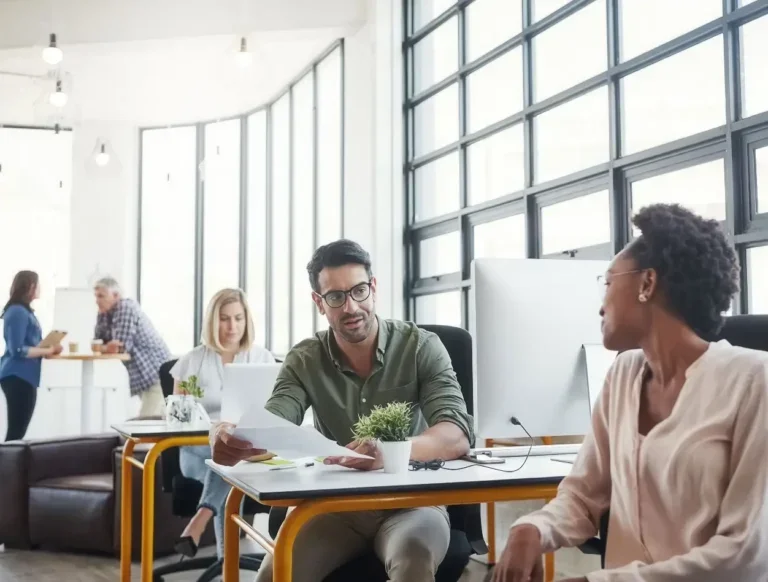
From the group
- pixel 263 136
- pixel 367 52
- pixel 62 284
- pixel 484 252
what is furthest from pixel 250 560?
pixel 62 284

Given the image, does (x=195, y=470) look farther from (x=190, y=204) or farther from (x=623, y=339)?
(x=190, y=204)

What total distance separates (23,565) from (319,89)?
404 centimetres

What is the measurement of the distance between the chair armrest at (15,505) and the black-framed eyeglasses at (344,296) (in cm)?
287

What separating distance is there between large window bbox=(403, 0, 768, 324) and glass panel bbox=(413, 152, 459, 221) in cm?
1

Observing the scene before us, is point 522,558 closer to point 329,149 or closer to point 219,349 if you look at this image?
point 219,349

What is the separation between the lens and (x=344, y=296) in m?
2.12

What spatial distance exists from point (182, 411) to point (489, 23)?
2.73 metres

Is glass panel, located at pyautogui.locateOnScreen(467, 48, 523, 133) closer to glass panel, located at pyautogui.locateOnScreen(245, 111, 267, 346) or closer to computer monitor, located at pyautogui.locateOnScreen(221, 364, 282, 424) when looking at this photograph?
computer monitor, located at pyautogui.locateOnScreen(221, 364, 282, 424)

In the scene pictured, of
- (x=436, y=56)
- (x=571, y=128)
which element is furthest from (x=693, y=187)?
(x=436, y=56)

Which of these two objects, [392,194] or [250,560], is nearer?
[250,560]

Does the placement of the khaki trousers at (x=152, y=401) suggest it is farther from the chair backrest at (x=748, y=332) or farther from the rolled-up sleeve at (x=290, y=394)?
the chair backrest at (x=748, y=332)

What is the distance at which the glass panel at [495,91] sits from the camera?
4441 mm

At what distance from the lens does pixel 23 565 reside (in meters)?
3.98

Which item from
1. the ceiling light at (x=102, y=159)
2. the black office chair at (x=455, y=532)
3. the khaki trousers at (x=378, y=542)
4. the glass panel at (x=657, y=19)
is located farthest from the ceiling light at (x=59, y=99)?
the khaki trousers at (x=378, y=542)
